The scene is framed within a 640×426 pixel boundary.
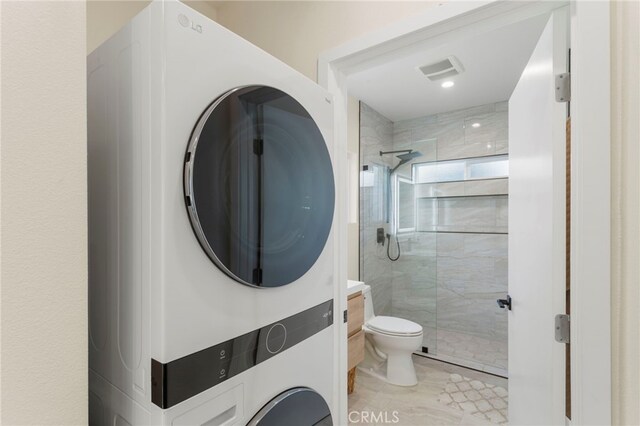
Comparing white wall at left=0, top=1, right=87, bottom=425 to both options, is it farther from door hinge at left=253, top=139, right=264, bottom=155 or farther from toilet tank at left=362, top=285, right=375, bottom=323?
toilet tank at left=362, top=285, right=375, bottom=323

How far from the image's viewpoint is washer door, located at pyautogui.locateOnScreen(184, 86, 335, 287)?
71cm

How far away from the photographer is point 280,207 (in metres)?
0.89

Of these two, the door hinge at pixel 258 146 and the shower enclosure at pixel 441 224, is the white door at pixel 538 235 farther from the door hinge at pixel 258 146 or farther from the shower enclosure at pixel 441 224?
the shower enclosure at pixel 441 224

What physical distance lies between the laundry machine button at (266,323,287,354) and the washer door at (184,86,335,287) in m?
0.13

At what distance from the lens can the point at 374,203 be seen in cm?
324

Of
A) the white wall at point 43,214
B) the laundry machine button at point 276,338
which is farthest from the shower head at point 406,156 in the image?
the white wall at point 43,214

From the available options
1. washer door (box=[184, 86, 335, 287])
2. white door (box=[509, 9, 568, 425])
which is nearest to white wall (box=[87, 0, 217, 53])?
Result: washer door (box=[184, 86, 335, 287])

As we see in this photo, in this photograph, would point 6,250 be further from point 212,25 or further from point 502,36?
point 502,36

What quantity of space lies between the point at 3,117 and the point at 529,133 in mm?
1672

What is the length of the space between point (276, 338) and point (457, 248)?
9.91ft

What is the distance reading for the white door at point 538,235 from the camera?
40.9 inches

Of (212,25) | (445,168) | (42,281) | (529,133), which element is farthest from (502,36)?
(42,281)

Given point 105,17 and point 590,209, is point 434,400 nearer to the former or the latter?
point 590,209

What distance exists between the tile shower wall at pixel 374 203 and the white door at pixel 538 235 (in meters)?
1.52
